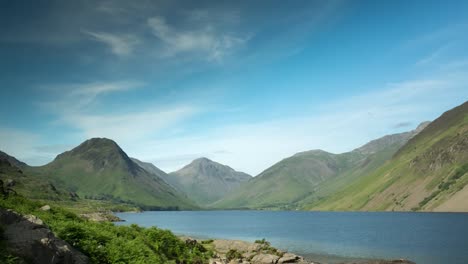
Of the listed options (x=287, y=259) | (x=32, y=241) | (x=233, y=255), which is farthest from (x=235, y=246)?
(x=32, y=241)

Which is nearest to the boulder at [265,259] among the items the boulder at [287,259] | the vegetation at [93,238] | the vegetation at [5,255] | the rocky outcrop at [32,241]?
the boulder at [287,259]

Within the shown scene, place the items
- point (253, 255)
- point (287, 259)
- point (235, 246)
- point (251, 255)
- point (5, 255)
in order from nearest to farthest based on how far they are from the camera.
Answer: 1. point (5, 255)
2. point (287, 259)
3. point (253, 255)
4. point (251, 255)
5. point (235, 246)

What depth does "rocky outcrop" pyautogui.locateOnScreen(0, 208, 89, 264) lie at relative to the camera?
20.2 metres

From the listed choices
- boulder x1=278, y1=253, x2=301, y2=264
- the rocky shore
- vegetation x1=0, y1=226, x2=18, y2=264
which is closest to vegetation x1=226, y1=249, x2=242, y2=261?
the rocky shore

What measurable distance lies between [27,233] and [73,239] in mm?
6791

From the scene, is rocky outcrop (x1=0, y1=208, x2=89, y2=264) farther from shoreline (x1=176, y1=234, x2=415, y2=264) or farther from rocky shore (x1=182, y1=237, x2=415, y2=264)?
shoreline (x1=176, y1=234, x2=415, y2=264)

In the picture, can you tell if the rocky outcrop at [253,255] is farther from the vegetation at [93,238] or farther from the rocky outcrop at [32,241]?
the rocky outcrop at [32,241]

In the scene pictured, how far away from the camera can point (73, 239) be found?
28.2 meters

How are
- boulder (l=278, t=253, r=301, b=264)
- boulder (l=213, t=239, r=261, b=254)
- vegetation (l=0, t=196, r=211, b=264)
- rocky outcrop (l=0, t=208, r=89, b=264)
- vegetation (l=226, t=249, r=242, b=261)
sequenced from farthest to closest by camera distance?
boulder (l=213, t=239, r=261, b=254) → boulder (l=278, t=253, r=301, b=264) → vegetation (l=226, t=249, r=242, b=261) → vegetation (l=0, t=196, r=211, b=264) → rocky outcrop (l=0, t=208, r=89, b=264)

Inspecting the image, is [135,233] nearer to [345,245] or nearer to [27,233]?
[27,233]

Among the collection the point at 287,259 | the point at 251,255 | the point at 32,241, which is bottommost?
the point at 287,259

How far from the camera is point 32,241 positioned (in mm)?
20719

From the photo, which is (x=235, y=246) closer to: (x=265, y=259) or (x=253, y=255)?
(x=253, y=255)

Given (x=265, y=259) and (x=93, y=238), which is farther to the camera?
(x=265, y=259)
